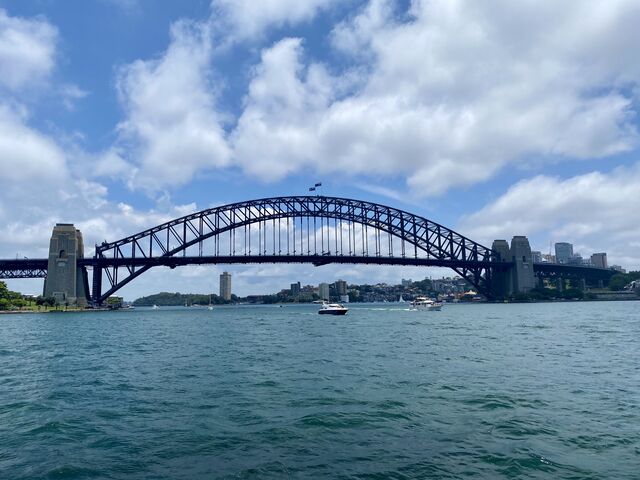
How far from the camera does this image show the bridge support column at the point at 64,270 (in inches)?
3531

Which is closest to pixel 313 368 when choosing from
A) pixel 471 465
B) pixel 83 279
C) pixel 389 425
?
pixel 389 425

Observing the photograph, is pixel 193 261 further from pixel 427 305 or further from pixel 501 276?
pixel 501 276

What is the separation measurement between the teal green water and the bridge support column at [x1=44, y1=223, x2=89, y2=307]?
2904 inches

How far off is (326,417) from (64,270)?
9163cm

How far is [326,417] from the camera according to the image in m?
11.7

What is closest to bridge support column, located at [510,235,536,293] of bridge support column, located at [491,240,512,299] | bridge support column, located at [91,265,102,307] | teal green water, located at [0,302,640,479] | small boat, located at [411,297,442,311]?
bridge support column, located at [491,240,512,299]

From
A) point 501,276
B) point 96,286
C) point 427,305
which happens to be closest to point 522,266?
point 501,276

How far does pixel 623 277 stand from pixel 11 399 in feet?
536

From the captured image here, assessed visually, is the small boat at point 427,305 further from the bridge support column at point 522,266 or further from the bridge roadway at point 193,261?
the bridge support column at point 522,266

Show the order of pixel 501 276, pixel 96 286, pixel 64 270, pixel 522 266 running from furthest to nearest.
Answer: pixel 501 276
pixel 522 266
pixel 96 286
pixel 64 270

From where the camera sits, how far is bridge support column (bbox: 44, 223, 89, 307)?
89.7m

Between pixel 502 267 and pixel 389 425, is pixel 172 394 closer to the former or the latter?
pixel 389 425

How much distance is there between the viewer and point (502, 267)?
125562 millimetres

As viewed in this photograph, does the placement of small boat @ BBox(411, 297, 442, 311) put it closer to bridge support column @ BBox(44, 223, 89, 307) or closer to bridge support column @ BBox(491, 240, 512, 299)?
bridge support column @ BBox(491, 240, 512, 299)
